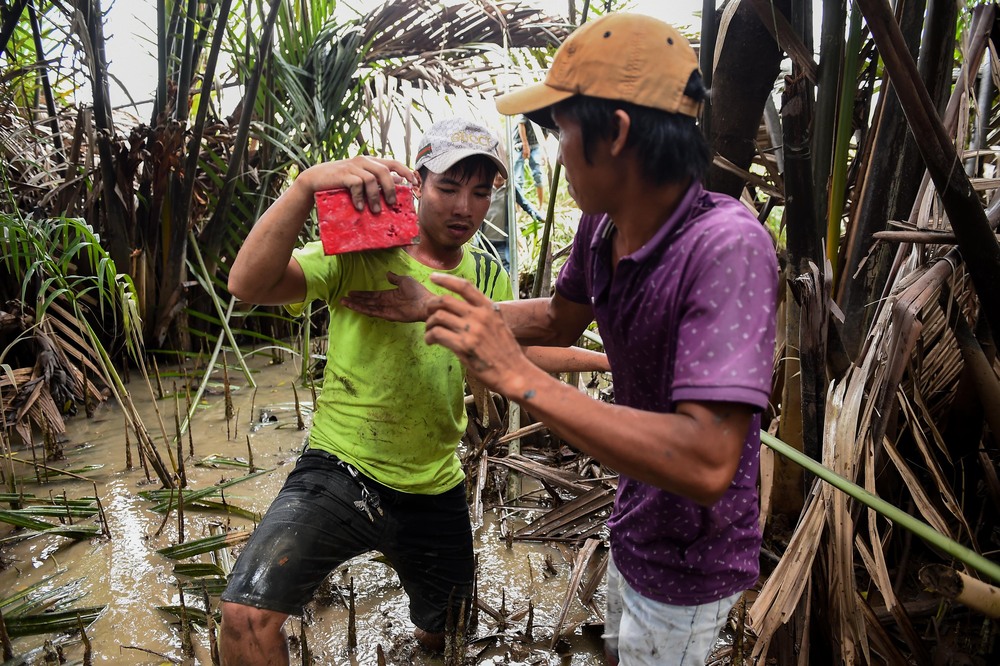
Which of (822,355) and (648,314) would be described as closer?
(648,314)

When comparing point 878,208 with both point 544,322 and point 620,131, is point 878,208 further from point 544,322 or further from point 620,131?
point 620,131

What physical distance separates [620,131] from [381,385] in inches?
41.5

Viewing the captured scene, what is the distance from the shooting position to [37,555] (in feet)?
8.30

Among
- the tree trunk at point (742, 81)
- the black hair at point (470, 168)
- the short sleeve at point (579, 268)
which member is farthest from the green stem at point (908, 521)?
the black hair at point (470, 168)

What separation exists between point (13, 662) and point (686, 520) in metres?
1.85

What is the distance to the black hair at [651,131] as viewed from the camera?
3.95 feet

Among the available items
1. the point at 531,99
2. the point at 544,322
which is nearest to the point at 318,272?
the point at 544,322

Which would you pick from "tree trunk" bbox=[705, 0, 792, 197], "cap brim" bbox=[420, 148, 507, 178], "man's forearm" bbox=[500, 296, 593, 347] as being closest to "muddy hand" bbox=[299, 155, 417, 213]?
"cap brim" bbox=[420, 148, 507, 178]

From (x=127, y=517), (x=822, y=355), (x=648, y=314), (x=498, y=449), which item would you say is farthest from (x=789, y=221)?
(x=127, y=517)

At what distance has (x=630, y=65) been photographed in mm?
1194

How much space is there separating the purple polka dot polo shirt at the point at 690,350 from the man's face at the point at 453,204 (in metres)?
0.50

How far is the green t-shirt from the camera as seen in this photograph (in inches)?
77.7

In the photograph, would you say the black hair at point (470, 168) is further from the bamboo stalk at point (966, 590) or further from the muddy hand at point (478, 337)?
the bamboo stalk at point (966, 590)

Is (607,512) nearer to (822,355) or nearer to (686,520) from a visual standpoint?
(822,355)
